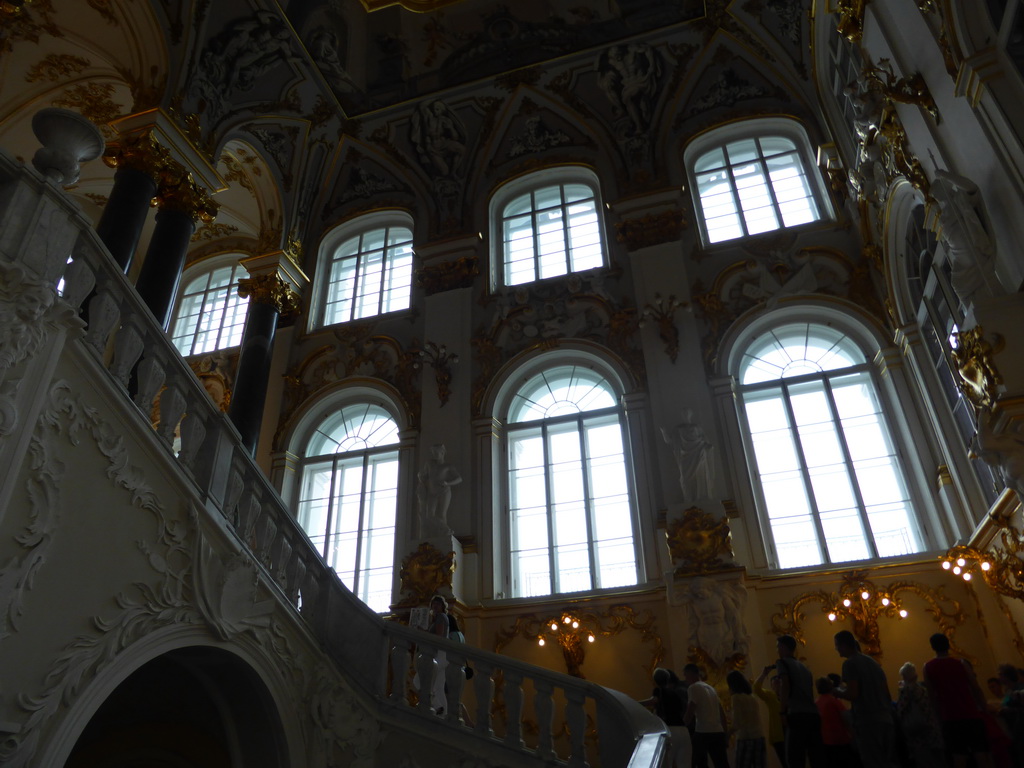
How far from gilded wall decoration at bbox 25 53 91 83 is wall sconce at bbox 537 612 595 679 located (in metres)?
10.5

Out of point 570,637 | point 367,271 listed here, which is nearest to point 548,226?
point 367,271

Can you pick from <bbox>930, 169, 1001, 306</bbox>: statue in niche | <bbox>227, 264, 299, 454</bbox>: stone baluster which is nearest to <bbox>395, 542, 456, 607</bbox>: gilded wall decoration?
<bbox>227, 264, 299, 454</bbox>: stone baluster

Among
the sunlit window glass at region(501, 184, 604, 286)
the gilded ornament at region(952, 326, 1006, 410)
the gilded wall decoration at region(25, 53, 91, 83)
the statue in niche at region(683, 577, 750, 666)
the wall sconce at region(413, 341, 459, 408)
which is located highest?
the gilded wall decoration at region(25, 53, 91, 83)

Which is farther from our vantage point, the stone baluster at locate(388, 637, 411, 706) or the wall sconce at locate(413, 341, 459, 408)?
the wall sconce at locate(413, 341, 459, 408)

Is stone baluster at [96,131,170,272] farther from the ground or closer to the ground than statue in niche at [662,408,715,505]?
farther from the ground

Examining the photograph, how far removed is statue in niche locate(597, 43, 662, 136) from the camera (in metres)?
12.5

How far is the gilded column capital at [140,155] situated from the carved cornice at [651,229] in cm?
628

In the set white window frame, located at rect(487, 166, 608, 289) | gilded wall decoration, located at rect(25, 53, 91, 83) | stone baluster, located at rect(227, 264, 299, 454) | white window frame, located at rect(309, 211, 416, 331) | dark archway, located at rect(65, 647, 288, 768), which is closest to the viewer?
dark archway, located at rect(65, 647, 288, 768)

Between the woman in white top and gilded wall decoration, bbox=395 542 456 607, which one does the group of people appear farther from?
gilded wall decoration, bbox=395 542 456 607

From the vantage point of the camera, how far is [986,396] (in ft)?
19.5

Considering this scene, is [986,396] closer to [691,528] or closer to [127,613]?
[691,528]

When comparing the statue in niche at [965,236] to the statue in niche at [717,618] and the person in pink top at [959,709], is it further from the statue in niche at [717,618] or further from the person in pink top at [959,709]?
the statue in niche at [717,618]

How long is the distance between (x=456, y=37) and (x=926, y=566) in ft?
34.9

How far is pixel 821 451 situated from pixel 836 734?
5298 mm
